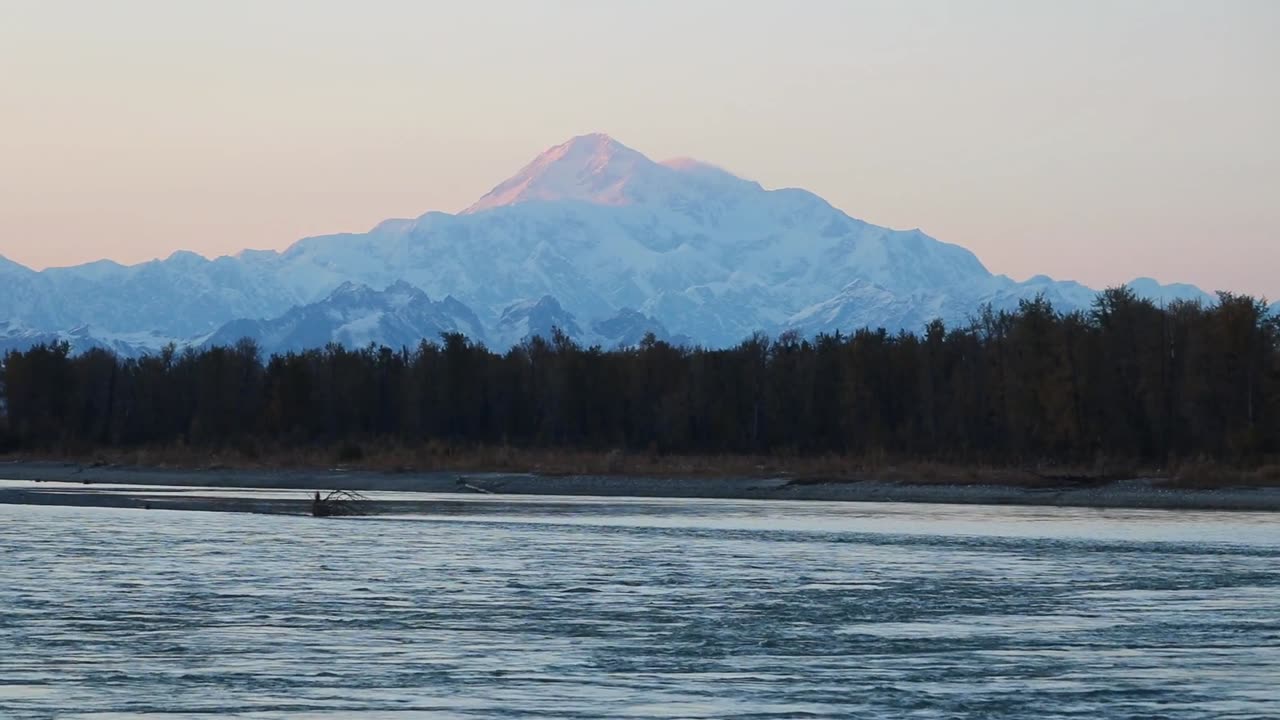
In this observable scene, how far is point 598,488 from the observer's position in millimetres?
65062

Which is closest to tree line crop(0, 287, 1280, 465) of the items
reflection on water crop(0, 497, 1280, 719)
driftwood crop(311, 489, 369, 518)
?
driftwood crop(311, 489, 369, 518)

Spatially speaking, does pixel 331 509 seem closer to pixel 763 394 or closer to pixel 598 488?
pixel 598 488

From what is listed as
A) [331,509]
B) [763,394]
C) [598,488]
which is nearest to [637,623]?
[331,509]

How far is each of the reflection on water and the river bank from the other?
15.6 metres

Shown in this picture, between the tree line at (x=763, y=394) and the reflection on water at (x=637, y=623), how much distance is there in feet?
126

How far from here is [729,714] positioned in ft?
50.0

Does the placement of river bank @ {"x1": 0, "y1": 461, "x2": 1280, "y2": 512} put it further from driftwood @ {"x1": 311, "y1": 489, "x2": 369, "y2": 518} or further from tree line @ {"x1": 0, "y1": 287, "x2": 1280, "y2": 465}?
tree line @ {"x1": 0, "y1": 287, "x2": 1280, "y2": 465}


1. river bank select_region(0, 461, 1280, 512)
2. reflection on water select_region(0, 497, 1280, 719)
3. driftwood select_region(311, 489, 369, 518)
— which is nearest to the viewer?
reflection on water select_region(0, 497, 1280, 719)

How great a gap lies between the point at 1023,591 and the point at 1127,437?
52.7m

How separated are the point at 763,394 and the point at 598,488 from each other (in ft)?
113

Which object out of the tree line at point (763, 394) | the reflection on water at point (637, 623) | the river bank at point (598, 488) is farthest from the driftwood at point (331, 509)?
the tree line at point (763, 394)

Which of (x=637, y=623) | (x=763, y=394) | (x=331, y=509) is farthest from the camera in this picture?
(x=763, y=394)

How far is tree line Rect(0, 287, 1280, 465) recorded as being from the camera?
250ft

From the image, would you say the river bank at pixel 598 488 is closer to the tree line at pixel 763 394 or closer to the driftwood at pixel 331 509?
the driftwood at pixel 331 509
